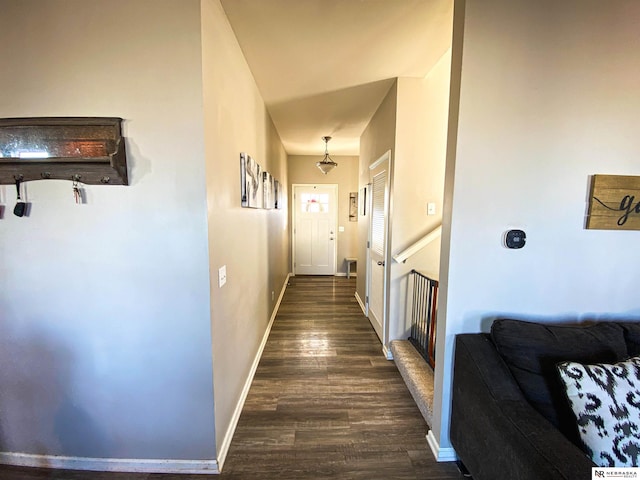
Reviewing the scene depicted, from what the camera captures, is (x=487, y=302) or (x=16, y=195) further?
(x=487, y=302)

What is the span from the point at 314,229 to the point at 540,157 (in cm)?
497

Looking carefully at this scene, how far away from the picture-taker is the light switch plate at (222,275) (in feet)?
5.08

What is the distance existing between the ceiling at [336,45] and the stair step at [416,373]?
8.22ft

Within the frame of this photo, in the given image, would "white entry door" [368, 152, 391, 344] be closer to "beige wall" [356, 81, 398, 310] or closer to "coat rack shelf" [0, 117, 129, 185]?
"beige wall" [356, 81, 398, 310]

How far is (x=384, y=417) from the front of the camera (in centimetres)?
191

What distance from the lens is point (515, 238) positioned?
1.44 m

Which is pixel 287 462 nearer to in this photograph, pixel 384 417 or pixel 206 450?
pixel 206 450

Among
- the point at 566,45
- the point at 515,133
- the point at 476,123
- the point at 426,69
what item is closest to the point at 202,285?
the point at 476,123

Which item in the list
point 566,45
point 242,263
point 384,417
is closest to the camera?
point 566,45

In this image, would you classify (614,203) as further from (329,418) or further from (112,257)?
(112,257)

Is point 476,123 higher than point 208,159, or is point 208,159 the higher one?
point 476,123

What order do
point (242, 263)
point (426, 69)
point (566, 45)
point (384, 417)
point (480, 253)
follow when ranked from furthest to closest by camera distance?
point (426, 69)
point (242, 263)
point (384, 417)
point (480, 253)
point (566, 45)

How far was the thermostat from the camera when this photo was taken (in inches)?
56.7

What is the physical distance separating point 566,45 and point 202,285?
7.27 ft
